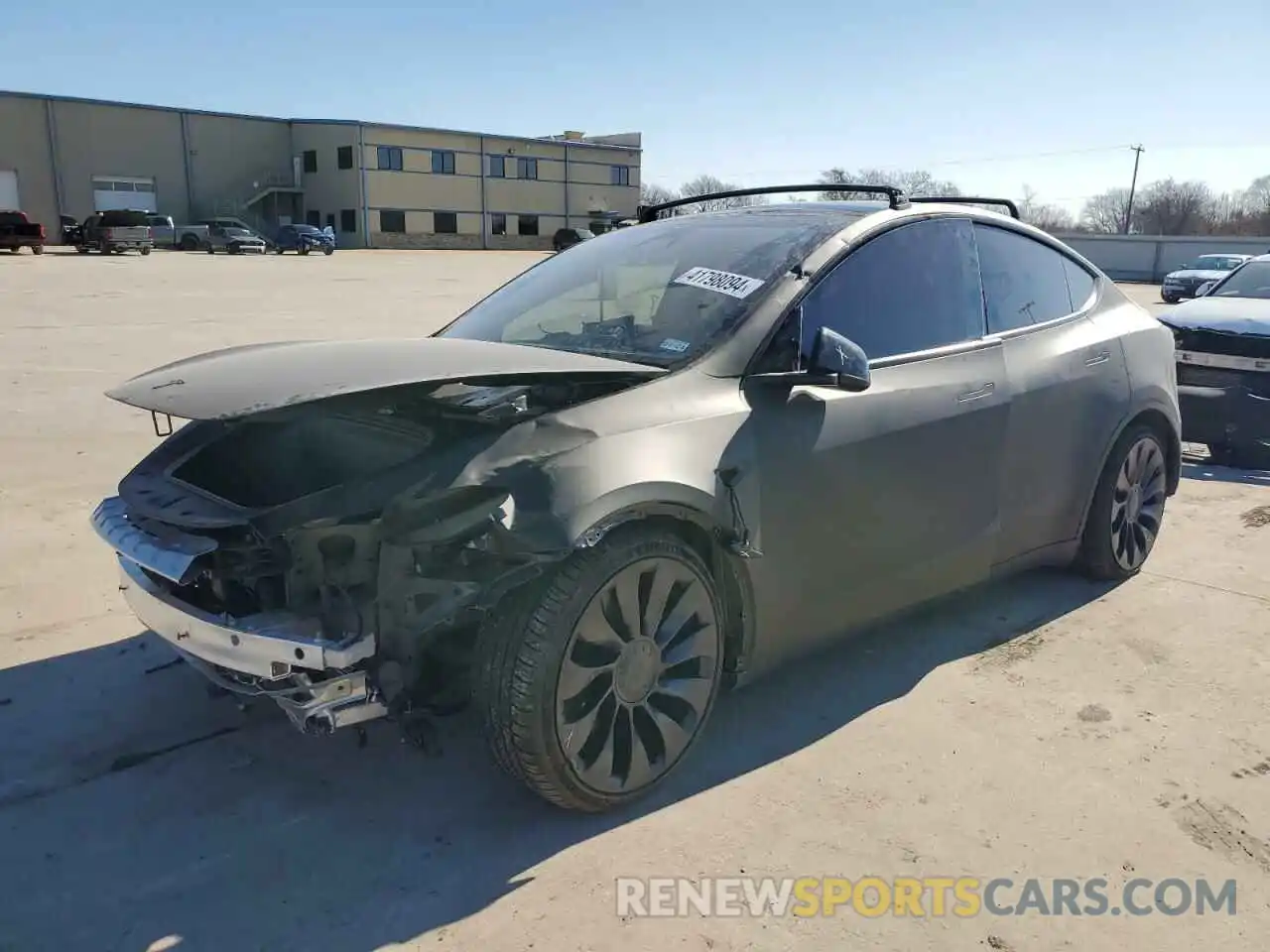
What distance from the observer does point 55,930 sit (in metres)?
2.45

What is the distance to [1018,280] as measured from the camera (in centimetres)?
431

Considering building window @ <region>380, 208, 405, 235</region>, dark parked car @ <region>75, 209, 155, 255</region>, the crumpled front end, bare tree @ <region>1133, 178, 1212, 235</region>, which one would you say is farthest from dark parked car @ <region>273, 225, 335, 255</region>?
bare tree @ <region>1133, 178, 1212, 235</region>

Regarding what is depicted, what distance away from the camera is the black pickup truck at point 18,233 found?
36.3 m

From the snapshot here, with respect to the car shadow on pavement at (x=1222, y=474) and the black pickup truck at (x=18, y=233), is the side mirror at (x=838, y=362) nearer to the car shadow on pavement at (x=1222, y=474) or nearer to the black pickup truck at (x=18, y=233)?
the car shadow on pavement at (x=1222, y=474)

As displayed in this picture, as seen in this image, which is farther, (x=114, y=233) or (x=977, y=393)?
(x=114, y=233)

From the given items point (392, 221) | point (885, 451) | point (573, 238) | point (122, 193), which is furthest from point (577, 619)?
point (392, 221)

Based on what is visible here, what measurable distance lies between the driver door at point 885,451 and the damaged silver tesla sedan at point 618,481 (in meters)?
0.01

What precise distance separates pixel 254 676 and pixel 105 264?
32.6 metres

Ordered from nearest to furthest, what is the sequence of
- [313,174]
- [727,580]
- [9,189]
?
1. [727,580]
2. [9,189]
3. [313,174]

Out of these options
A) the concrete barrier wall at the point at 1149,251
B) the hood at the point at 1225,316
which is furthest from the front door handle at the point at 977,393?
the concrete barrier wall at the point at 1149,251

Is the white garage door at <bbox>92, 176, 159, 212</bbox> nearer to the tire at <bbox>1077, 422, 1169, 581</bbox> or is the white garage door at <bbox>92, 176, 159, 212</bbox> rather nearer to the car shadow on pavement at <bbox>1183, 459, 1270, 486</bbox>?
the car shadow on pavement at <bbox>1183, 459, 1270, 486</bbox>

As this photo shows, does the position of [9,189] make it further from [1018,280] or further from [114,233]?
[1018,280]

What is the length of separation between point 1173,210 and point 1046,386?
9818 cm

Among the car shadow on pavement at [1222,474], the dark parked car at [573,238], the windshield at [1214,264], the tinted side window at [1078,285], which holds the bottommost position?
the car shadow on pavement at [1222,474]
